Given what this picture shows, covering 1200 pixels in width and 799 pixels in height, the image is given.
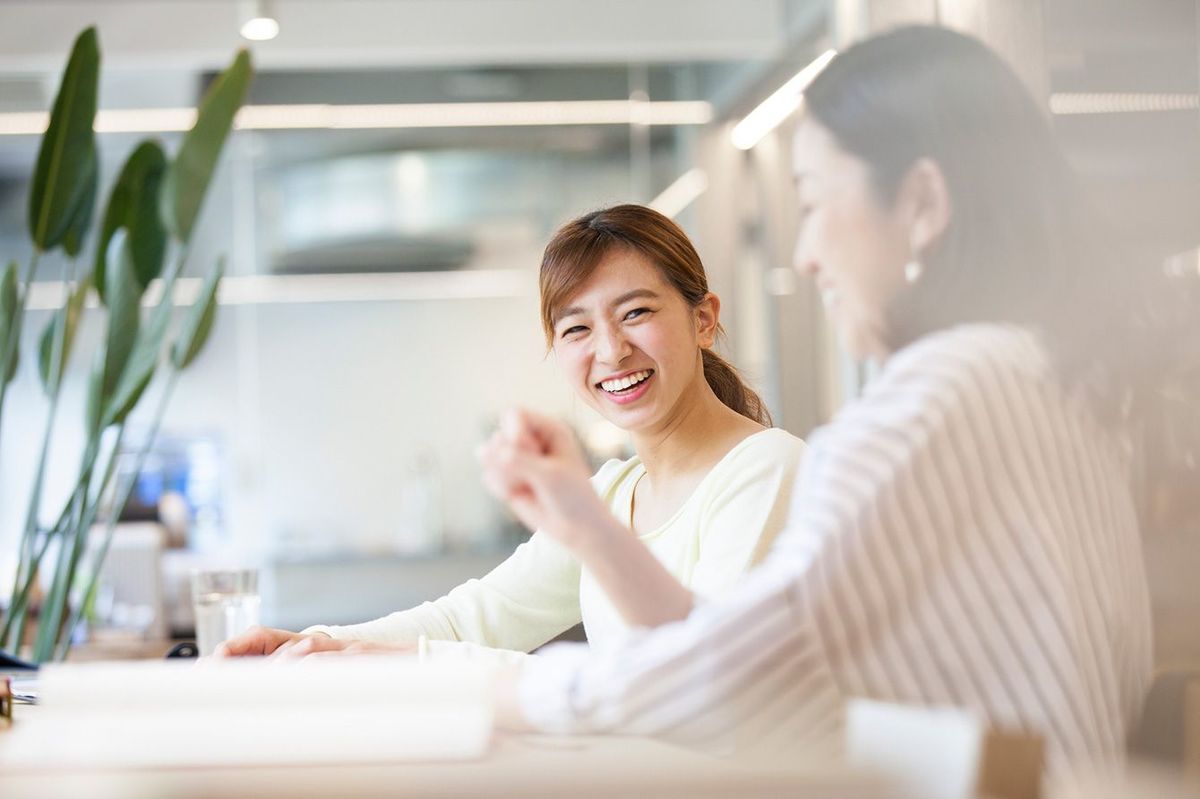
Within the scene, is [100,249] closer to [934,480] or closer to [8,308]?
[8,308]

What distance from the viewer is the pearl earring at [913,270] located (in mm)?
737

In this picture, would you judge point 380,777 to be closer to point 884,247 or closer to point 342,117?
point 884,247

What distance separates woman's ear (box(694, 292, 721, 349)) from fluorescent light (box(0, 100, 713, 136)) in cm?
233

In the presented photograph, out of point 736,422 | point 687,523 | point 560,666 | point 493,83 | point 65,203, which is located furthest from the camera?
point 493,83

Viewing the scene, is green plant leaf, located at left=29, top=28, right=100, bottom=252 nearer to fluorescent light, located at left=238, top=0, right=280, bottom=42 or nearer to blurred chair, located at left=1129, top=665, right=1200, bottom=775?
fluorescent light, located at left=238, top=0, right=280, bottom=42

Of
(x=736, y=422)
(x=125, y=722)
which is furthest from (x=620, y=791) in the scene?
(x=736, y=422)

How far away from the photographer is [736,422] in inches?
53.0

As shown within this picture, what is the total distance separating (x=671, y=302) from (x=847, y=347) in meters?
0.53

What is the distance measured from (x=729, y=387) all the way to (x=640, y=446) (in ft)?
0.53

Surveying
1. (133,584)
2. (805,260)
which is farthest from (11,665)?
(133,584)

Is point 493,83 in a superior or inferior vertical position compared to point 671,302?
superior

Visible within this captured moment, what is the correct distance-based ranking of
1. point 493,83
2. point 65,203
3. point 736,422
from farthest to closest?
point 493,83 → point 65,203 → point 736,422

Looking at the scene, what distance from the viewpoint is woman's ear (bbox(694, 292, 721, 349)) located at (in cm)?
138

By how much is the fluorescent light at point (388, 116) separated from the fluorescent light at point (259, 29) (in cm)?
60
